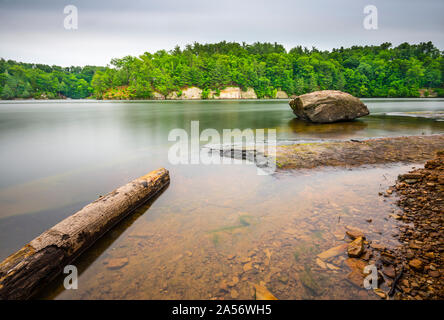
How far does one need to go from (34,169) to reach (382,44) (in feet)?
740

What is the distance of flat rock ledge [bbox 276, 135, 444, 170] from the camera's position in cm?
849

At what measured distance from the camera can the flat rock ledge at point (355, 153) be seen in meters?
8.49

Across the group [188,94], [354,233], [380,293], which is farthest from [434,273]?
[188,94]

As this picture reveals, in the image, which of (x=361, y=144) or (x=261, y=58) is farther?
(x=261, y=58)

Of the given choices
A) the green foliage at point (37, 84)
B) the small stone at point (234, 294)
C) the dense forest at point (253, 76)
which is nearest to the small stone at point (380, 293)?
the small stone at point (234, 294)

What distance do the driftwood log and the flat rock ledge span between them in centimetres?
551

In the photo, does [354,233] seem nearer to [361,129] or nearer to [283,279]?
[283,279]

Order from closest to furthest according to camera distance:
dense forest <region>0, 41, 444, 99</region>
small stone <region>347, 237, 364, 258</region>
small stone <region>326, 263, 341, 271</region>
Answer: small stone <region>326, 263, 341, 271</region> < small stone <region>347, 237, 364, 258</region> < dense forest <region>0, 41, 444, 99</region>

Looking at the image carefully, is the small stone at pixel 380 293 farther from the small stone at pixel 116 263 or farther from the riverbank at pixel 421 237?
the small stone at pixel 116 263

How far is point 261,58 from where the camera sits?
151375 millimetres

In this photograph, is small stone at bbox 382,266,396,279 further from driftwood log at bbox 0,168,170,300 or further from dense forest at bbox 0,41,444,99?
dense forest at bbox 0,41,444,99

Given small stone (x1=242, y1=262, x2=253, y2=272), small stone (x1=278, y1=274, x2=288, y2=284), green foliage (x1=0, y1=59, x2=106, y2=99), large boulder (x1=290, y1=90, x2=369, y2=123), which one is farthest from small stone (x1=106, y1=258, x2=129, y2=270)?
green foliage (x1=0, y1=59, x2=106, y2=99)
